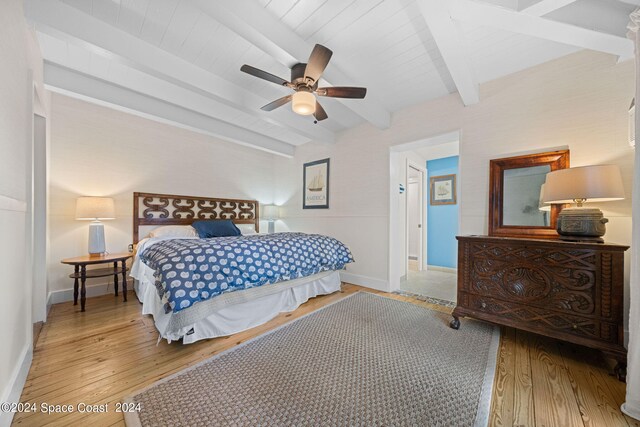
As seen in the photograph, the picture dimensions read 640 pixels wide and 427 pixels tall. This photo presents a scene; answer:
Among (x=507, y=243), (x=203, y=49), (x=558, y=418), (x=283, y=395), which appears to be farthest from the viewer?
(x=203, y=49)

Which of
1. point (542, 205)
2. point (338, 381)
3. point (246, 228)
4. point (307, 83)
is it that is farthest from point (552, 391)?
point (246, 228)

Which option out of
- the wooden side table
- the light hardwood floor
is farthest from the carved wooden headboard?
the light hardwood floor

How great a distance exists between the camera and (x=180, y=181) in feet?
12.8

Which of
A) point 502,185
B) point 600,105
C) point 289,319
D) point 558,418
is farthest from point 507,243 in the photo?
point 289,319

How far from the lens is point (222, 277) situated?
206 cm

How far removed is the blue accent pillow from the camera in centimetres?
358

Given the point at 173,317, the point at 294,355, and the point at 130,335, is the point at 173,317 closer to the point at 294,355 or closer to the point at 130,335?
the point at 130,335

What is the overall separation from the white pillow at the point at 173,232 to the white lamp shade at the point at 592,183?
414 centimetres

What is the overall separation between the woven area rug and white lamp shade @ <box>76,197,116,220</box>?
90.8 inches

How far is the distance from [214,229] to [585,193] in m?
4.07

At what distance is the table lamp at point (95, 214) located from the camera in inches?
109

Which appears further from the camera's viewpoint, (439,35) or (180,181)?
(180,181)

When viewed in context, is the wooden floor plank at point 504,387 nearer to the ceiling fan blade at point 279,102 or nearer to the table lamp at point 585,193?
the table lamp at point 585,193

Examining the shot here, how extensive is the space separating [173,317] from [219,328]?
40 cm
